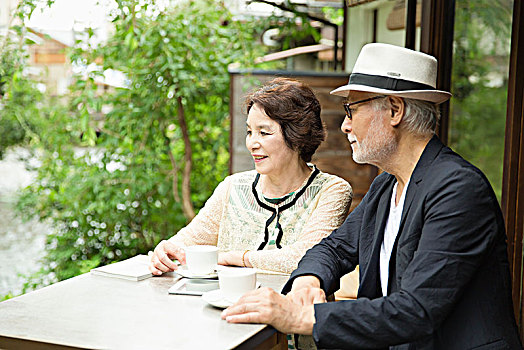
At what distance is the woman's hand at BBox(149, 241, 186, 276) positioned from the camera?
7.23 ft

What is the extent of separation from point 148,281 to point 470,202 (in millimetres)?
1044

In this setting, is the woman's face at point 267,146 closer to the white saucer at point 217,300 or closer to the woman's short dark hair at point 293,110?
the woman's short dark hair at point 293,110

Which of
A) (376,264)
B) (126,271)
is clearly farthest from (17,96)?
(376,264)

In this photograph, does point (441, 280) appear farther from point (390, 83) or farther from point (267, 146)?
point (267, 146)

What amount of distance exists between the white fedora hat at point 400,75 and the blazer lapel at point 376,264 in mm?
397

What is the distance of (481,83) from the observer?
373 cm

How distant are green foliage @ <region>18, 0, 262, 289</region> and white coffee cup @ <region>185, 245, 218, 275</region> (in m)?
3.08

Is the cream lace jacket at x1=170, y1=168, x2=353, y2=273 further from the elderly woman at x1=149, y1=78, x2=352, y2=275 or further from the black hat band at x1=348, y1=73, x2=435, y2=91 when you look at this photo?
the black hat band at x1=348, y1=73, x2=435, y2=91

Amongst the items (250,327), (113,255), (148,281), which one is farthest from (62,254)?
(250,327)

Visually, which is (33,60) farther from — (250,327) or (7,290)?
(250,327)

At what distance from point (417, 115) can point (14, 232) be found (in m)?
4.90

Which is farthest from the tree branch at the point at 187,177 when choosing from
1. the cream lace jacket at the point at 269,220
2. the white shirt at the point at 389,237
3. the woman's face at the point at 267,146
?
the white shirt at the point at 389,237

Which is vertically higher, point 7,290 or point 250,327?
point 250,327

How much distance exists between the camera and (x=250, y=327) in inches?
65.3
